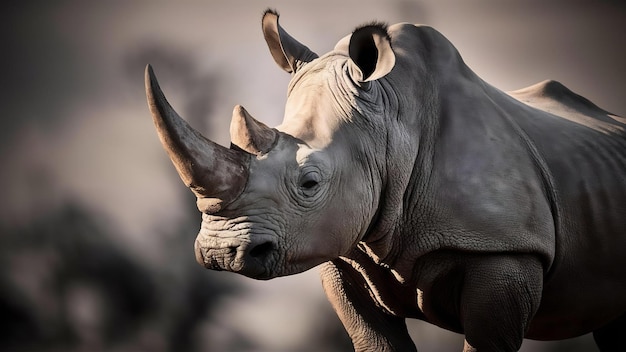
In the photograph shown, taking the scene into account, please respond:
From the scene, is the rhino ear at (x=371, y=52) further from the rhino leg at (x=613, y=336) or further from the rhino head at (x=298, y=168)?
the rhino leg at (x=613, y=336)

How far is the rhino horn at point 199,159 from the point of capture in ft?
8.80

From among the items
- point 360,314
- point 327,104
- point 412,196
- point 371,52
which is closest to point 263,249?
point 327,104

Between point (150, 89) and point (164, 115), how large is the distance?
10 centimetres

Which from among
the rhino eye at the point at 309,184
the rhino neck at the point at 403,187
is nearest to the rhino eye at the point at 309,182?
the rhino eye at the point at 309,184

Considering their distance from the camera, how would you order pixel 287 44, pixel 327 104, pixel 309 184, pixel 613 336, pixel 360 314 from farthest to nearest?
1. pixel 613 336
2. pixel 360 314
3. pixel 287 44
4. pixel 327 104
5. pixel 309 184

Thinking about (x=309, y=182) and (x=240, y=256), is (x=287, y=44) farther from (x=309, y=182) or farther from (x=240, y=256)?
(x=240, y=256)

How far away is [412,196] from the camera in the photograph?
342cm

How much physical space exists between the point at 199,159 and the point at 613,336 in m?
2.94

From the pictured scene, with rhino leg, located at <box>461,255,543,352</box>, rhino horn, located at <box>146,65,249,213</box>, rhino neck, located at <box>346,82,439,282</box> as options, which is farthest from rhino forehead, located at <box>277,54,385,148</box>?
rhino leg, located at <box>461,255,543,352</box>

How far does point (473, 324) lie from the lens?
340 centimetres

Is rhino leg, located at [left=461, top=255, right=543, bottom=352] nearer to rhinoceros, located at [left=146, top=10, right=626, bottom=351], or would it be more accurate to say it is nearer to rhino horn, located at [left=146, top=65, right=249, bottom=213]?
rhinoceros, located at [left=146, top=10, right=626, bottom=351]

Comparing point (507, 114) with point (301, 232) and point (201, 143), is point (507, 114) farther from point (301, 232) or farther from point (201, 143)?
point (201, 143)

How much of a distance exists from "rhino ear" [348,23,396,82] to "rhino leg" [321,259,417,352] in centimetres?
96

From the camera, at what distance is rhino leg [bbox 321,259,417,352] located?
3.86 metres
